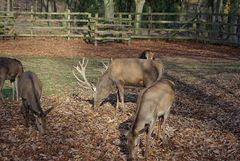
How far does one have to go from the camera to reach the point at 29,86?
9742mm

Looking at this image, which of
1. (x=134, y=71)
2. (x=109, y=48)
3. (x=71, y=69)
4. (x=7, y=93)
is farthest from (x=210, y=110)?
(x=109, y=48)

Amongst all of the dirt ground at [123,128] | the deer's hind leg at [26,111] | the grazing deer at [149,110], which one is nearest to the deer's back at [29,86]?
the deer's hind leg at [26,111]

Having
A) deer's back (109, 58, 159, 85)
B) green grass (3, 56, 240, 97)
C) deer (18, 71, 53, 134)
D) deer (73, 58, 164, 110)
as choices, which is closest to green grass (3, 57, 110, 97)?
green grass (3, 56, 240, 97)

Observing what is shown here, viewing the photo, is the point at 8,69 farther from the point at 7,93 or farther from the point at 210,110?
the point at 210,110

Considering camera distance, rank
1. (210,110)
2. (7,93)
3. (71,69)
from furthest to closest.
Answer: (71,69), (7,93), (210,110)

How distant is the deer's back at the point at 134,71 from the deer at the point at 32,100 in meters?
2.25

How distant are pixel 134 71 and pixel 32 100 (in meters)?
3.08

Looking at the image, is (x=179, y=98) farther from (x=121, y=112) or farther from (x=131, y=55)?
(x=131, y=55)

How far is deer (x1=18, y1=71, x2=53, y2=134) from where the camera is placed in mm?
8914

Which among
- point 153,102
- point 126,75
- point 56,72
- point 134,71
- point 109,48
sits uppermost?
point 134,71

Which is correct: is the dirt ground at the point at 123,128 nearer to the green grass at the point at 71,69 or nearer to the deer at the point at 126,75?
the deer at the point at 126,75

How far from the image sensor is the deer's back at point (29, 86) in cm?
955

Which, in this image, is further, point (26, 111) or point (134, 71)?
point (134, 71)

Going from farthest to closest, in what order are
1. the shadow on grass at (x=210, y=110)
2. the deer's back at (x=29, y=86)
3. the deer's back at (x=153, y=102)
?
1. the shadow on grass at (x=210, y=110)
2. the deer's back at (x=29, y=86)
3. the deer's back at (x=153, y=102)
